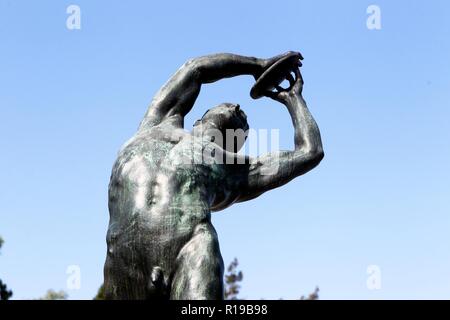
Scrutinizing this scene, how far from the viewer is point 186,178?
715cm

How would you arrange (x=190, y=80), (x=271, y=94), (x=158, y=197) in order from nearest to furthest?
1. (x=158, y=197)
2. (x=190, y=80)
3. (x=271, y=94)

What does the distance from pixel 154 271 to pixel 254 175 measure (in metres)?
1.26

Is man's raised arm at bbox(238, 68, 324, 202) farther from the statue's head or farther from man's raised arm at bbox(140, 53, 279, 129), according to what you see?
man's raised arm at bbox(140, 53, 279, 129)

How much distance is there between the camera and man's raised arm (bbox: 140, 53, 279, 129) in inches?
314

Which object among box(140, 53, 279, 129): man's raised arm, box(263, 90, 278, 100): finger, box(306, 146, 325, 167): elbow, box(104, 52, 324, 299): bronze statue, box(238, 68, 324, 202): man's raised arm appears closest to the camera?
box(104, 52, 324, 299): bronze statue

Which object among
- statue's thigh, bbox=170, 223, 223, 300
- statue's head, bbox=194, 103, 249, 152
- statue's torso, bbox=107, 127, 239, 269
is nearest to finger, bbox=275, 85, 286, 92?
statue's head, bbox=194, 103, 249, 152

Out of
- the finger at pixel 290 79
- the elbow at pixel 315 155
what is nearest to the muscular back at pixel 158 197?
the elbow at pixel 315 155

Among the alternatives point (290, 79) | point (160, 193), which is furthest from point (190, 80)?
point (160, 193)

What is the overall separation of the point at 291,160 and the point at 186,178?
103 centimetres

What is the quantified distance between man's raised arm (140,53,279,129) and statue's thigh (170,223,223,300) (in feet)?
4.44

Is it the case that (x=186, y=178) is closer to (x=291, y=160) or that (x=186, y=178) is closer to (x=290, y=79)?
(x=291, y=160)

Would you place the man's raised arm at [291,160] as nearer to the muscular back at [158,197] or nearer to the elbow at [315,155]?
the elbow at [315,155]
